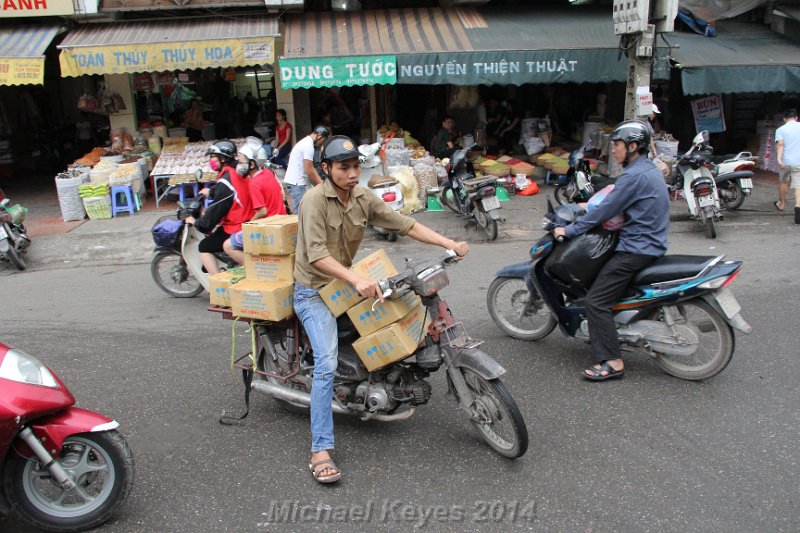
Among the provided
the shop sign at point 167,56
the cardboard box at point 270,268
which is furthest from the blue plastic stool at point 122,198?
the cardboard box at point 270,268

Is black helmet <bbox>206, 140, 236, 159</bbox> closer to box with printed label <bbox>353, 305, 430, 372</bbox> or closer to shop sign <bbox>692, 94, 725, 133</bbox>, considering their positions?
box with printed label <bbox>353, 305, 430, 372</bbox>

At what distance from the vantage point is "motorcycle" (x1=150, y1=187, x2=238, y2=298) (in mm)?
6918

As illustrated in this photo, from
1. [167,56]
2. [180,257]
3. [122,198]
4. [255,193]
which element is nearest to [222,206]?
[255,193]

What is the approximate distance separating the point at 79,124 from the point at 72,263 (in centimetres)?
787

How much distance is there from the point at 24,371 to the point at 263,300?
129 cm

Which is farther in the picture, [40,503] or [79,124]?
[79,124]

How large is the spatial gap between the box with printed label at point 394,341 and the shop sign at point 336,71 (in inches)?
305

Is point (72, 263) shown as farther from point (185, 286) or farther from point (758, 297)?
point (758, 297)

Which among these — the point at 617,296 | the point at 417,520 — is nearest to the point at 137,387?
the point at 417,520

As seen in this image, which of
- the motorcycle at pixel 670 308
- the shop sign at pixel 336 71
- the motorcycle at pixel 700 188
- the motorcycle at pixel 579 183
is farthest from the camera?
the shop sign at pixel 336 71

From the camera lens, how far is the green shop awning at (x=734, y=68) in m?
11.1

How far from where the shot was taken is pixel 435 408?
14.4 feet

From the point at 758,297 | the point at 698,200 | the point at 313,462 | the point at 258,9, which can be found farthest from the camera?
Result: the point at 258,9

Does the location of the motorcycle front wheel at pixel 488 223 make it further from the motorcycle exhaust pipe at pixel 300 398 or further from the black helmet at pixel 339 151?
the black helmet at pixel 339 151
